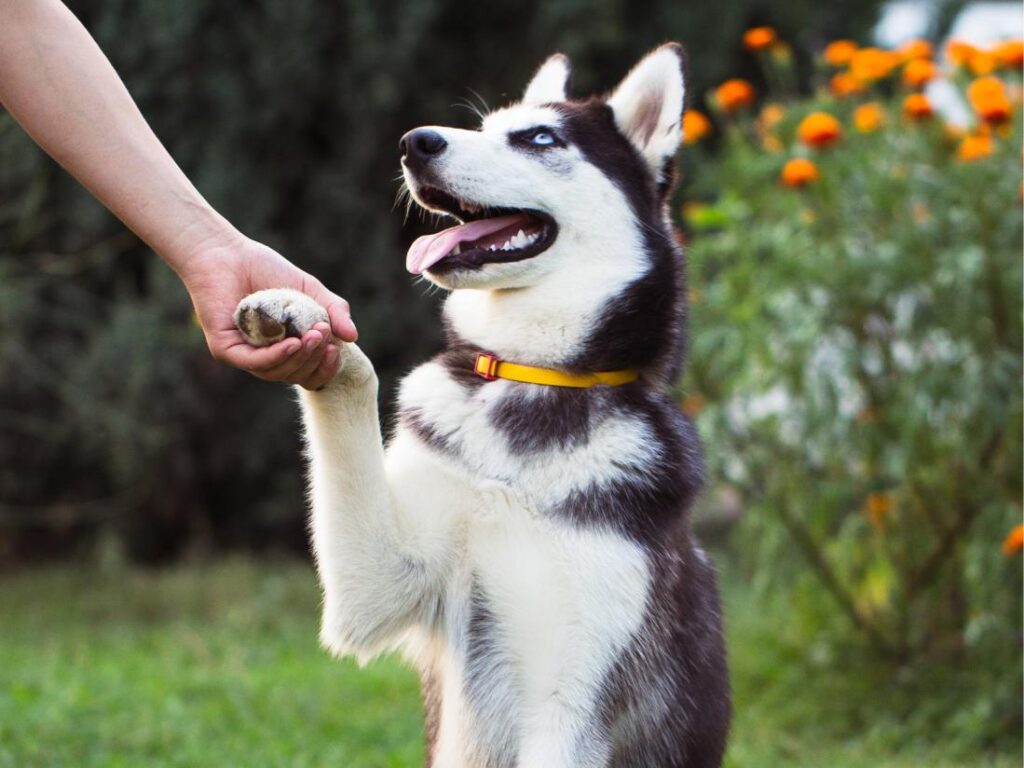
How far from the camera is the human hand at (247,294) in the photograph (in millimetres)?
2350

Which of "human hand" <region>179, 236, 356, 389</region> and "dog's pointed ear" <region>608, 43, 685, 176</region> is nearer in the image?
"human hand" <region>179, 236, 356, 389</region>

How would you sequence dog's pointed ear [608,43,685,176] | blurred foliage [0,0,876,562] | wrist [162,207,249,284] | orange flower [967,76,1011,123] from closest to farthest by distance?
wrist [162,207,249,284] → dog's pointed ear [608,43,685,176] → orange flower [967,76,1011,123] → blurred foliage [0,0,876,562]

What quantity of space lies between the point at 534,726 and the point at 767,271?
9.23ft

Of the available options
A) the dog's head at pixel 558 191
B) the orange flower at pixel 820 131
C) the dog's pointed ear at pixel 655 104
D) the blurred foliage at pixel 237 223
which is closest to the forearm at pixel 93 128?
the dog's head at pixel 558 191

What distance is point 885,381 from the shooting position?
4.84 meters

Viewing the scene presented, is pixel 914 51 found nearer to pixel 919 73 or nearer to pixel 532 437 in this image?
pixel 919 73

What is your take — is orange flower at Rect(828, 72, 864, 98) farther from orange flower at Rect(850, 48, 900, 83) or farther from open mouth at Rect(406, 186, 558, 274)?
open mouth at Rect(406, 186, 558, 274)

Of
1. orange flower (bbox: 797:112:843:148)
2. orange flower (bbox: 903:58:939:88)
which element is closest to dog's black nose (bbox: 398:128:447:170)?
orange flower (bbox: 797:112:843:148)

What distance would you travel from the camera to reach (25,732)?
14.4 ft

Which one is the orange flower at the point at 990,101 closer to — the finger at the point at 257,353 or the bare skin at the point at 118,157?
the bare skin at the point at 118,157

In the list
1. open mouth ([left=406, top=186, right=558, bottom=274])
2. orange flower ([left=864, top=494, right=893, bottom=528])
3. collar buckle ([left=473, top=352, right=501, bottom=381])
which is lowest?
orange flower ([left=864, top=494, right=893, bottom=528])

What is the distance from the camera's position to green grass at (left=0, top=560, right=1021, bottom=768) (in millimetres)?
4406

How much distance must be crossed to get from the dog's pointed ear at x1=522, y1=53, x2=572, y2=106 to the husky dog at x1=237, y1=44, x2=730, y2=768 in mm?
264

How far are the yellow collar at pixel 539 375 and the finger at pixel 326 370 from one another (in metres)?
0.44
